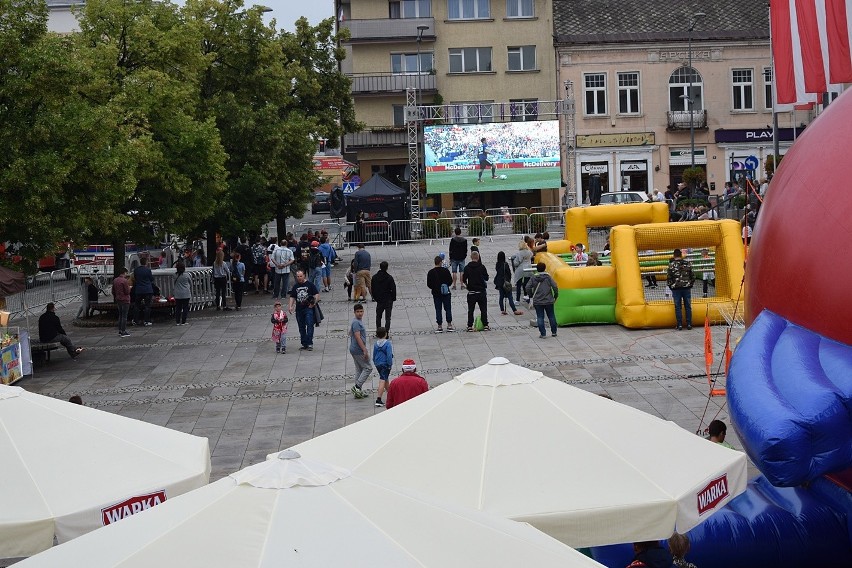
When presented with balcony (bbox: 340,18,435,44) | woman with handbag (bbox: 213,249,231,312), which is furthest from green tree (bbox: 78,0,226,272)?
balcony (bbox: 340,18,435,44)

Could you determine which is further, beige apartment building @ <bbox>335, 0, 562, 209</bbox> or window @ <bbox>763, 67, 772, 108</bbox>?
beige apartment building @ <bbox>335, 0, 562, 209</bbox>

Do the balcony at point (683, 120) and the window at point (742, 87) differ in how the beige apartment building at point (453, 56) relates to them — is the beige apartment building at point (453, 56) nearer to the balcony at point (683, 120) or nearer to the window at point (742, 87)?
the balcony at point (683, 120)

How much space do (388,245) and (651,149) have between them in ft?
54.7

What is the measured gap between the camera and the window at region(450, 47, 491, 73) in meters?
56.3

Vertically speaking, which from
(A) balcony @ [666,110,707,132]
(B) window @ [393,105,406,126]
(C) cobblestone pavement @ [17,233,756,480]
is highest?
(B) window @ [393,105,406,126]

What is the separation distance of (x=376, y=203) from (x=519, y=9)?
628 inches

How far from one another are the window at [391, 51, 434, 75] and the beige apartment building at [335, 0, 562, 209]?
0.05 metres

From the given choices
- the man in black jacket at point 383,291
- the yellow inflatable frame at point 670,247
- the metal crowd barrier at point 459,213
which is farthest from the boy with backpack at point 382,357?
the metal crowd barrier at point 459,213

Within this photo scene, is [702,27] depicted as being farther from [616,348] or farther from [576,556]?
[576,556]

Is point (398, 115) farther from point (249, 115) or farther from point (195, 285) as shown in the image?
point (195, 285)

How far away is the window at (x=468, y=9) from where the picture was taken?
2215 inches

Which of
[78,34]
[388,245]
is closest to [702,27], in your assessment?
[388,245]

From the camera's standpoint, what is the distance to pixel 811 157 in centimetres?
928

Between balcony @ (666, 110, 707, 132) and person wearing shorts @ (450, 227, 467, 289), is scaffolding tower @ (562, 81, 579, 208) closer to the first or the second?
balcony @ (666, 110, 707, 132)
